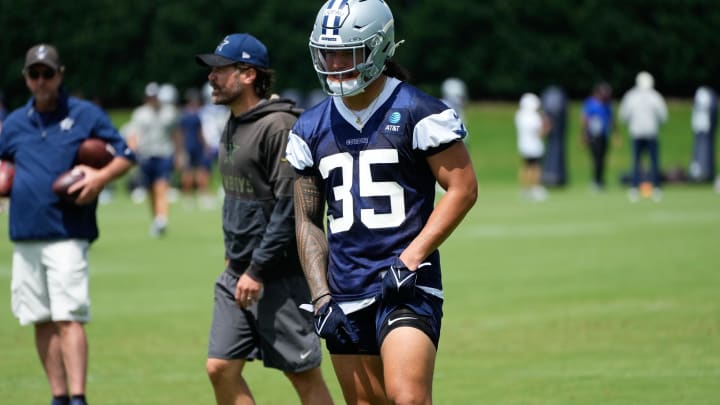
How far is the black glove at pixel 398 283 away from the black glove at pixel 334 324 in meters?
0.24

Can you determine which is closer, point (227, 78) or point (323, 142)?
Result: point (323, 142)

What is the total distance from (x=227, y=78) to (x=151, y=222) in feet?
52.7

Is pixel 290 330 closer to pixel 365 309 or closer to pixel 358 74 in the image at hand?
pixel 365 309

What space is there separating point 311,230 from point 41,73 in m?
3.02

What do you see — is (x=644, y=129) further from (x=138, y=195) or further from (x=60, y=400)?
(x=60, y=400)

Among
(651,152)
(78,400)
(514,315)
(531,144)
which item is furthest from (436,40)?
(78,400)

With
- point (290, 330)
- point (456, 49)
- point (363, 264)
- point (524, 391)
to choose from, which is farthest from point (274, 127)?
point (456, 49)

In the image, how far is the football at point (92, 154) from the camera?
8492 millimetres

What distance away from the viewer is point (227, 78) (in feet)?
24.5

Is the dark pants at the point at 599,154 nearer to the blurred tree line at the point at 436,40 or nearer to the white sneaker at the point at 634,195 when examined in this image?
the white sneaker at the point at 634,195

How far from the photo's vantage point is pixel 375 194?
588 cm

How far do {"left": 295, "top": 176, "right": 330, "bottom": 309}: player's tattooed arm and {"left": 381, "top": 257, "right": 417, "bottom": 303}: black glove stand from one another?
0.44 m

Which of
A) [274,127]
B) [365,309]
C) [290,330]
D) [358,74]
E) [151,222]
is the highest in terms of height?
[358,74]

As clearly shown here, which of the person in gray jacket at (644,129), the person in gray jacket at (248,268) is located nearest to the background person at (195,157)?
the person in gray jacket at (644,129)
